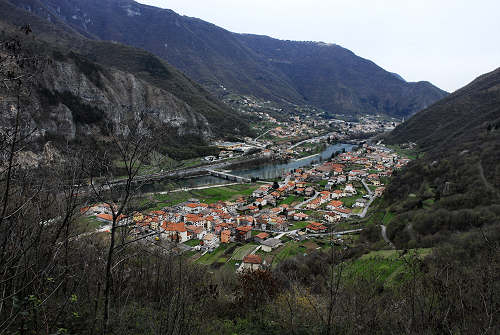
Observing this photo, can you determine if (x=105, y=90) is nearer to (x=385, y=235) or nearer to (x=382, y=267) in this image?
(x=385, y=235)

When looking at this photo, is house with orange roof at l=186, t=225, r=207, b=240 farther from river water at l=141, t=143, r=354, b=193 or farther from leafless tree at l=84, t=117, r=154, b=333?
leafless tree at l=84, t=117, r=154, b=333

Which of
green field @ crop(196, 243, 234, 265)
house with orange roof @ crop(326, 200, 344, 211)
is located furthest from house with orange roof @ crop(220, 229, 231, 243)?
house with orange roof @ crop(326, 200, 344, 211)

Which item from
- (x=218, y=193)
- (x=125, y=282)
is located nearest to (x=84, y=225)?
(x=125, y=282)

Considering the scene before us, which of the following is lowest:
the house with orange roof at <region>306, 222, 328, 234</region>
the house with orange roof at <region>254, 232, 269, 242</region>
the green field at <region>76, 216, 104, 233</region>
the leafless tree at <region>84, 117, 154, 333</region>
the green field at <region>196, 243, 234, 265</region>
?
the green field at <region>196, 243, 234, 265</region>

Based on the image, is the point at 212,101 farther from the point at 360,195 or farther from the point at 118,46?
the point at 360,195

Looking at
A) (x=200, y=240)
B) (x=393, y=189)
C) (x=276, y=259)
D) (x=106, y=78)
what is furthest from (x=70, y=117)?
(x=393, y=189)

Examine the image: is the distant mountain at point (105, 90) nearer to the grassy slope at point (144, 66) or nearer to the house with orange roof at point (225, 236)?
the grassy slope at point (144, 66)
